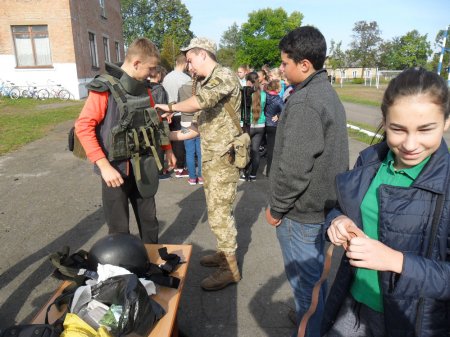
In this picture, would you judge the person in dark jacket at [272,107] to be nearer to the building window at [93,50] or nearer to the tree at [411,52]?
the building window at [93,50]

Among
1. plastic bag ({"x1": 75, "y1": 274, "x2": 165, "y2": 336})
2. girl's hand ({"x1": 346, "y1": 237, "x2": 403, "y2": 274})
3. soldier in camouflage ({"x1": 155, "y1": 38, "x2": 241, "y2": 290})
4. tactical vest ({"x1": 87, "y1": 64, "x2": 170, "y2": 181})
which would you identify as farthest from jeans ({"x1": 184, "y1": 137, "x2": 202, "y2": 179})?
girl's hand ({"x1": 346, "y1": 237, "x2": 403, "y2": 274})

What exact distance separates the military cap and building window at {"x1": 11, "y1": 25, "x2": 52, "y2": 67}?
A: 70.2 feet

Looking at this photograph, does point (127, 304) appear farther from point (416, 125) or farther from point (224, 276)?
point (224, 276)

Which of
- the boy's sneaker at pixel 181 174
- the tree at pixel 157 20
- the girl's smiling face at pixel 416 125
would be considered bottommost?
the boy's sneaker at pixel 181 174

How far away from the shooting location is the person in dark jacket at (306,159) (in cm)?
201

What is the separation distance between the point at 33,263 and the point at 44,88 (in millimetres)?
20149

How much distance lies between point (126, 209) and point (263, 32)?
79.3 m

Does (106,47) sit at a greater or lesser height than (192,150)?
greater

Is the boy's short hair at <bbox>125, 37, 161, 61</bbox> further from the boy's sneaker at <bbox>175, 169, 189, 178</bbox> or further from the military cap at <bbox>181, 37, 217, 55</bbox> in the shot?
the boy's sneaker at <bbox>175, 169, 189, 178</bbox>

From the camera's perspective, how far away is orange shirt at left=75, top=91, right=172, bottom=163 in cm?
268

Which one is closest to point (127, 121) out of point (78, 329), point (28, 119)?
point (78, 329)

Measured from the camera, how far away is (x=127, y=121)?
2.82m

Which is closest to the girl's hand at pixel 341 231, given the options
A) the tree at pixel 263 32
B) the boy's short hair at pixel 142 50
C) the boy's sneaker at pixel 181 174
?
the boy's short hair at pixel 142 50

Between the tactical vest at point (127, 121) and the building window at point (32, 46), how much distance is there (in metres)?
21.3
